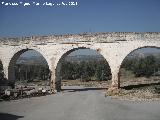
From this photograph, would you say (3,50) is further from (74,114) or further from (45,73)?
(45,73)

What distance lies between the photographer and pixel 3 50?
2559 cm

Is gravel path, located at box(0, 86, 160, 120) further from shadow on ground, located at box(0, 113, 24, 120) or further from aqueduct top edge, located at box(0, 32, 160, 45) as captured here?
aqueduct top edge, located at box(0, 32, 160, 45)

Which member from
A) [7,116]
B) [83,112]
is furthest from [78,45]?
[7,116]

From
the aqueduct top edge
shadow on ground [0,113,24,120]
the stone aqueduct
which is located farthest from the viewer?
the stone aqueduct

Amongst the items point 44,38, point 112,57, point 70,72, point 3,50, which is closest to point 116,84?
point 112,57

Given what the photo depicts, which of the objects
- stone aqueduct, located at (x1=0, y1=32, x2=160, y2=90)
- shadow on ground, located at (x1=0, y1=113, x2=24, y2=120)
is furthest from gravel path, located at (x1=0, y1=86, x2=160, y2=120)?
stone aqueduct, located at (x1=0, y1=32, x2=160, y2=90)

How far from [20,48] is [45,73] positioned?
25.6m

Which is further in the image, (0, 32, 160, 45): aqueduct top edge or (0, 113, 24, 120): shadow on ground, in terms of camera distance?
(0, 32, 160, 45): aqueduct top edge

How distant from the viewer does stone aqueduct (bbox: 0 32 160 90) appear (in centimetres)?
2097

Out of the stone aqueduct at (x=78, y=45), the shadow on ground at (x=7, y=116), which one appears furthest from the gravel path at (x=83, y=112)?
the stone aqueduct at (x=78, y=45)

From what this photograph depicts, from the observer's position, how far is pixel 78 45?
22453mm

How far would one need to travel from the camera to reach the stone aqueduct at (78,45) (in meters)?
21.0

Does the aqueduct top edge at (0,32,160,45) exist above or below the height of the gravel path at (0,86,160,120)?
above

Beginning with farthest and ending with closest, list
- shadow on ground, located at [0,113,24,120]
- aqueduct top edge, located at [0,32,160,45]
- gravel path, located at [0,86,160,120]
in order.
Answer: aqueduct top edge, located at [0,32,160,45] < gravel path, located at [0,86,160,120] < shadow on ground, located at [0,113,24,120]
